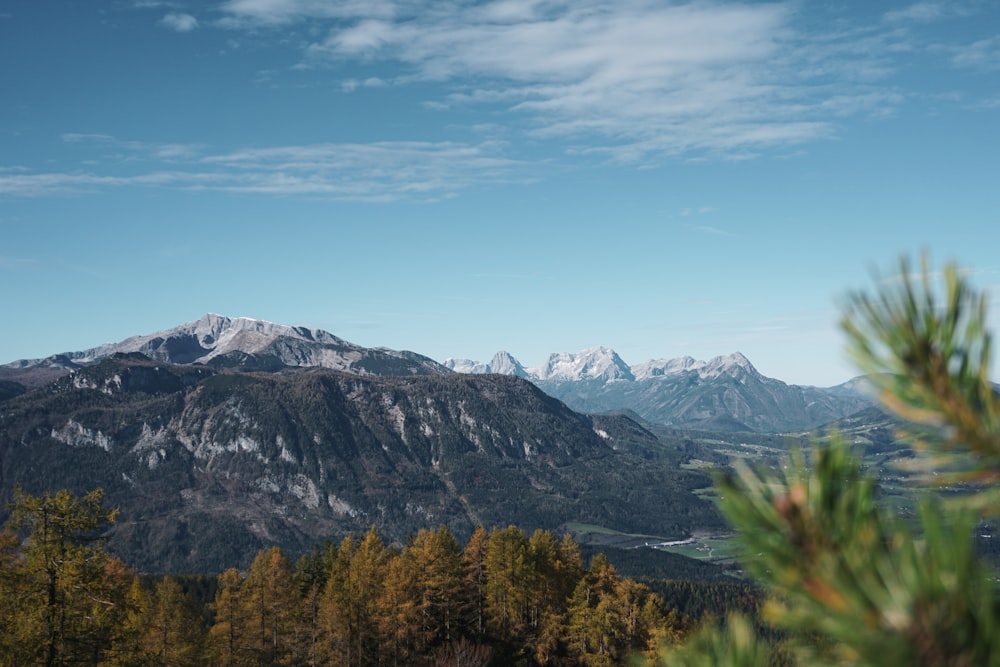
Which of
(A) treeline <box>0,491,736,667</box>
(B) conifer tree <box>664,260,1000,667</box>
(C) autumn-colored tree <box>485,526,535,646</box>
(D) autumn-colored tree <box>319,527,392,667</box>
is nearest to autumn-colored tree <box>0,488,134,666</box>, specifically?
(A) treeline <box>0,491,736,667</box>

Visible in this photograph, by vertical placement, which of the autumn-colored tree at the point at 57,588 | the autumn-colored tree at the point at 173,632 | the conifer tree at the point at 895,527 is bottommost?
the autumn-colored tree at the point at 173,632

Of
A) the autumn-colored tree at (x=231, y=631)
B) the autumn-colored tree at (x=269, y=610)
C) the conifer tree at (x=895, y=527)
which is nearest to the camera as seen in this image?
the conifer tree at (x=895, y=527)

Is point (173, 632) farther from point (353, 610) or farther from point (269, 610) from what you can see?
point (353, 610)

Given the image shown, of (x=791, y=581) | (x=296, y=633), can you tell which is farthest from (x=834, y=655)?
(x=296, y=633)

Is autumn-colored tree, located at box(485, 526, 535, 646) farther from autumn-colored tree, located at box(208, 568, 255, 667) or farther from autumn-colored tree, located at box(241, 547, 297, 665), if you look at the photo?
autumn-colored tree, located at box(208, 568, 255, 667)

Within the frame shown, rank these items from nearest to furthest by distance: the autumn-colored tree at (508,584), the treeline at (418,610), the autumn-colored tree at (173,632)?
the autumn-colored tree at (173,632) < the treeline at (418,610) < the autumn-colored tree at (508,584)

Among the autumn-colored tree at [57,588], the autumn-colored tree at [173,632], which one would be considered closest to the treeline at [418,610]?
the autumn-colored tree at [173,632]

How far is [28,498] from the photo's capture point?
90.5ft

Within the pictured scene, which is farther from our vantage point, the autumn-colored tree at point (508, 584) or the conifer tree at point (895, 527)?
the autumn-colored tree at point (508, 584)

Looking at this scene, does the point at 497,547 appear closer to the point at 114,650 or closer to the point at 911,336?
the point at 114,650

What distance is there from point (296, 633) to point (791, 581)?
2443 inches

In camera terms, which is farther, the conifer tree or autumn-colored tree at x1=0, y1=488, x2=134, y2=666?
autumn-colored tree at x1=0, y1=488, x2=134, y2=666

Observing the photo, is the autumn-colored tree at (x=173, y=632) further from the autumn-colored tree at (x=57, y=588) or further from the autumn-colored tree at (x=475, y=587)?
the autumn-colored tree at (x=475, y=587)

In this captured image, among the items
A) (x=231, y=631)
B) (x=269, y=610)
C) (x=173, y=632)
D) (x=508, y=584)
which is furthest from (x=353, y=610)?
(x=508, y=584)
